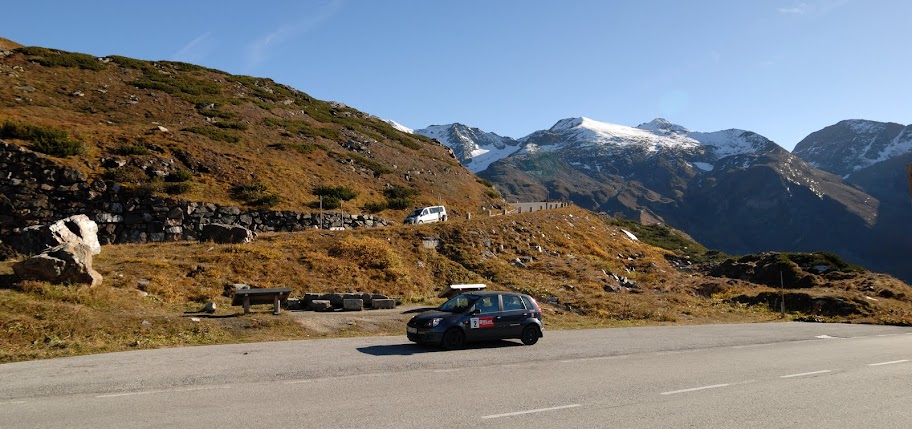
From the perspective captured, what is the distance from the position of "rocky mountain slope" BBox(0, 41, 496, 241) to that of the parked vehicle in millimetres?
25307

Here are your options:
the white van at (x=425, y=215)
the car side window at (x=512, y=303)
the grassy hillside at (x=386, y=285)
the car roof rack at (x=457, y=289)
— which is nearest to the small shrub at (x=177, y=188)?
the grassy hillside at (x=386, y=285)

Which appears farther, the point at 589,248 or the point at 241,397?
the point at 589,248

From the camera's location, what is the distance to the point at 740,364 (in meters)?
13.4

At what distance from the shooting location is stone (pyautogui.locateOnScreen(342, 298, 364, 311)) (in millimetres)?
21609

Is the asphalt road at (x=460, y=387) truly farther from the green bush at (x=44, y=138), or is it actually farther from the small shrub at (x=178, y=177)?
the green bush at (x=44, y=138)

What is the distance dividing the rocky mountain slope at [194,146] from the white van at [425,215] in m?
3.41

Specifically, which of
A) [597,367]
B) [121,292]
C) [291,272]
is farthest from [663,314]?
[121,292]

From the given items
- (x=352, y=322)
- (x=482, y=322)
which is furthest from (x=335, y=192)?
(x=482, y=322)

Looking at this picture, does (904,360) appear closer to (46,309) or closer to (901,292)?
(46,309)

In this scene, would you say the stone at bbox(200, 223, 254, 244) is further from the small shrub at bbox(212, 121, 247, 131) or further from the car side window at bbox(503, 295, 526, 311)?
the small shrub at bbox(212, 121, 247, 131)

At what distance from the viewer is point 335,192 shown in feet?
145

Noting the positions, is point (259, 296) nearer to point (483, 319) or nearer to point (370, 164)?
point (483, 319)

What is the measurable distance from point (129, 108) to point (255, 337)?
139ft

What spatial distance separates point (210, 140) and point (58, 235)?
88.9ft
